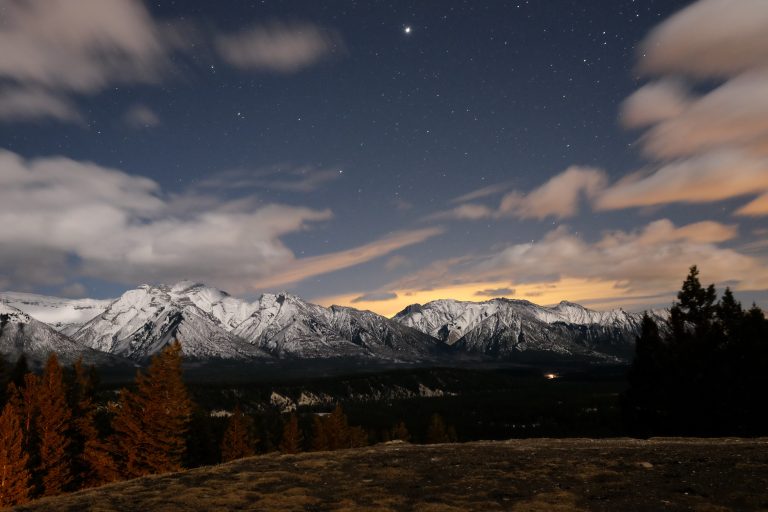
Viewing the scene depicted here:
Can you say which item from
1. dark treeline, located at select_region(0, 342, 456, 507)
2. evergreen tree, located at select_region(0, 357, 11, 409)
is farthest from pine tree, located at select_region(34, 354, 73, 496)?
evergreen tree, located at select_region(0, 357, 11, 409)

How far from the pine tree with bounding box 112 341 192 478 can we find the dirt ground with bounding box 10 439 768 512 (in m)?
20.1

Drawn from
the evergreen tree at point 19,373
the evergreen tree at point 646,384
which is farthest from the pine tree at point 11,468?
the evergreen tree at point 646,384

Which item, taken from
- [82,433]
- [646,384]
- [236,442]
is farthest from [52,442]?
[646,384]

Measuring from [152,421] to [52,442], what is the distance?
53.5ft

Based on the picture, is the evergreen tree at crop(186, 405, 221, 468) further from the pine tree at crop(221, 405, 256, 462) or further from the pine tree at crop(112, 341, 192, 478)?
the pine tree at crop(112, 341, 192, 478)

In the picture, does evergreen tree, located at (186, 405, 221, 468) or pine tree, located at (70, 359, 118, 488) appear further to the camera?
evergreen tree, located at (186, 405, 221, 468)

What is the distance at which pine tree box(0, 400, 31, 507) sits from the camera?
3681 cm

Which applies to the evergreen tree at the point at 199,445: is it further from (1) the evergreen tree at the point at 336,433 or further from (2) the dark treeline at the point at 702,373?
(2) the dark treeline at the point at 702,373

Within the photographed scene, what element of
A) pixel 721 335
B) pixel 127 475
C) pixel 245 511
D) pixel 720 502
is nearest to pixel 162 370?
pixel 127 475

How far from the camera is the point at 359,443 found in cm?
9856

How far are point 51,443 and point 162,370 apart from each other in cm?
1805

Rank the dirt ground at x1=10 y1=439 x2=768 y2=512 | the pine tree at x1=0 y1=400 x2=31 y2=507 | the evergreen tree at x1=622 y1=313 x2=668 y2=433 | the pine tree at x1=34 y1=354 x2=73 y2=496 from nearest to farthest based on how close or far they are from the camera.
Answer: the dirt ground at x1=10 y1=439 x2=768 y2=512 < the pine tree at x1=0 y1=400 x2=31 y2=507 < the pine tree at x1=34 y1=354 x2=73 y2=496 < the evergreen tree at x1=622 y1=313 x2=668 y2=433

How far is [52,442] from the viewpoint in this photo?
4638 cm

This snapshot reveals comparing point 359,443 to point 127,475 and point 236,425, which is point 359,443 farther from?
point 127,475
